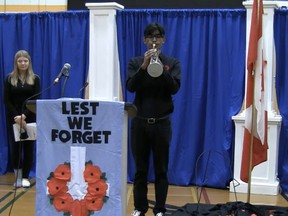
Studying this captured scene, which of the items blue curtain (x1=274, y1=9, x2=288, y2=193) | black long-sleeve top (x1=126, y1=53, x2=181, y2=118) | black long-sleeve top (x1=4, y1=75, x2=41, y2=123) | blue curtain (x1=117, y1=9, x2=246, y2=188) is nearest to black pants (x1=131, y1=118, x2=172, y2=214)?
black long-sleeve top (x1=126, y1=53, x2=181, y2=118)

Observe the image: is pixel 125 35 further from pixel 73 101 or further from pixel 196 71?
pixel 73 101

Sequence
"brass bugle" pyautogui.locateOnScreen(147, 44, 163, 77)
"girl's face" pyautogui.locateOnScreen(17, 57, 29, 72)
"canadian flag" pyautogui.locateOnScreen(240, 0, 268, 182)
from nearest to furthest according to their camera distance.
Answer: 1. "brass bugle" pyautogui.locateOnScreen(147, 44, 163, 77)
2. "canadian flag" pyautogui.locateOnScreen(240, 0, 268, 182)
3. "girl's face" pyautogui.locateOnScreen(17, 57, 29, 72)

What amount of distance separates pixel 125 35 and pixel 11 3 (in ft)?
6.47

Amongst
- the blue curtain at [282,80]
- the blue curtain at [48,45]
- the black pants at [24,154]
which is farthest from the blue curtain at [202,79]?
the black pants at [24,154]

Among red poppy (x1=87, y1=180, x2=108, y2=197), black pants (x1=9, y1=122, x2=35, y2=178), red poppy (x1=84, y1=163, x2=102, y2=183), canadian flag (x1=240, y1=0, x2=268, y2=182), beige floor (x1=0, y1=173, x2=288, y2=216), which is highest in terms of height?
canadian flag (x1=240, y1=0, x2=268, y2=182)

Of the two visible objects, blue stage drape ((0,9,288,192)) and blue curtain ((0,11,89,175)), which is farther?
blue curtain ((0,11,89,175))

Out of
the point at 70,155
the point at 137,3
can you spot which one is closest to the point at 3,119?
the point at 137,3

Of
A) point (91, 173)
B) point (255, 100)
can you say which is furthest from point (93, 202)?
point (255, 100)

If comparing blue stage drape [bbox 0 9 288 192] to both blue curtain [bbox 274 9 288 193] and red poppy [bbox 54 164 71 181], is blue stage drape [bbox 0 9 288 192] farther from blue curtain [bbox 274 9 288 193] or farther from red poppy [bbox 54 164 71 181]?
red poppy [bbox 54 164 71 181]

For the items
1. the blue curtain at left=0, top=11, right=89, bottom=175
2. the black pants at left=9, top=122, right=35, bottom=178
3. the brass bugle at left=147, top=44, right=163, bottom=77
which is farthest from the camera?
the blue curtain at left=0, top=11, right=89, bottom=175

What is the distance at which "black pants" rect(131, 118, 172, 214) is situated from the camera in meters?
3.15

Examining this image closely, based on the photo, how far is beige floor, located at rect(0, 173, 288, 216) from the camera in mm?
3890

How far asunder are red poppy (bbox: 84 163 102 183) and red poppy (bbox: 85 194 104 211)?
0.30 feet

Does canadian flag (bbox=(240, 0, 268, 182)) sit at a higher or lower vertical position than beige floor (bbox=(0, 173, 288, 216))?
higher
